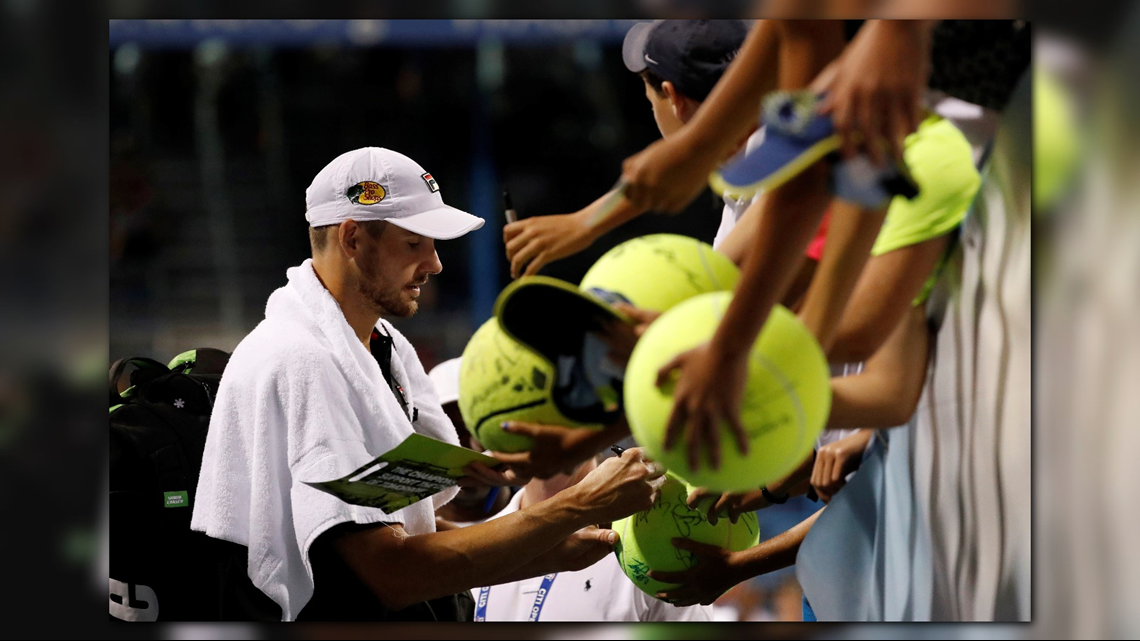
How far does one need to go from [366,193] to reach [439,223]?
10cm

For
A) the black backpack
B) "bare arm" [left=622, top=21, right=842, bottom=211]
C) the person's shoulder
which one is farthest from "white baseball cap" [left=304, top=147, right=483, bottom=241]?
"bare arm" [left=622, top=21, right=842, bottom=211]

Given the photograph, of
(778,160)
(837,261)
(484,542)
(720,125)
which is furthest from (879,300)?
(484,542)

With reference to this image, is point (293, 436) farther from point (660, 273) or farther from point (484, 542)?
point (660, 273)

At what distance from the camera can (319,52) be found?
1.50m

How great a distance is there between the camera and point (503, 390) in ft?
3.09

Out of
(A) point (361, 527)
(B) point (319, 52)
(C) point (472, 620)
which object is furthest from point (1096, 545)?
(B) point (319, 52)

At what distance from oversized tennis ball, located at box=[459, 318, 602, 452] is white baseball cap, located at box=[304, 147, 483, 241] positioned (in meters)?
0.44

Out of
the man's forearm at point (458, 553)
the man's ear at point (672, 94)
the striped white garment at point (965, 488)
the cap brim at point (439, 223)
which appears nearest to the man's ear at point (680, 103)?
the man's ear at point (672, 94)

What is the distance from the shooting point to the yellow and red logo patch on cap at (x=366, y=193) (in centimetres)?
141

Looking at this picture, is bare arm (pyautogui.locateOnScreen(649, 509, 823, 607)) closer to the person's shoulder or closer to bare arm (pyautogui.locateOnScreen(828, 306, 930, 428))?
bare arm (pyautogui.locateOnScreen(828, 306, 930, 428))

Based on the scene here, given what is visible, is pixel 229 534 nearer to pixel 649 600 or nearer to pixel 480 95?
pixel 649 600

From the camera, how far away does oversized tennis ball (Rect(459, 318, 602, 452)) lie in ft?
3.03

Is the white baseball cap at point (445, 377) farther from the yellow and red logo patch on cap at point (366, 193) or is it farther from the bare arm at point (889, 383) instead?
the bare arm at point (889, 383)

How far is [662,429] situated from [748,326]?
10cm
